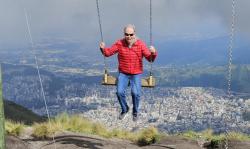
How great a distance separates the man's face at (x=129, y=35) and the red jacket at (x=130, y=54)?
0.22 m

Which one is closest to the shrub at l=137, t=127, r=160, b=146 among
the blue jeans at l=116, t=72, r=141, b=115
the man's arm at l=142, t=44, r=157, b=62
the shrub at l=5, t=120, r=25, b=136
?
the blue jeans at l=116, t=72, r=141, b=115

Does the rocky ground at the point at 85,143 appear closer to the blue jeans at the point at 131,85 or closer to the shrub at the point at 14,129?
the shrub at the point at 14,129

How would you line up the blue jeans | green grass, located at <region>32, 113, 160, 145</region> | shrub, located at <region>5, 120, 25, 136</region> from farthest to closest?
shrub, located at <region>5, 120, 25, 136</region>, green grass, located at <region>32, 113, 160, 145</region>, the blue jeans

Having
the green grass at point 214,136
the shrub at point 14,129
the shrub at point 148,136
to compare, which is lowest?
the green grass at point 214,136

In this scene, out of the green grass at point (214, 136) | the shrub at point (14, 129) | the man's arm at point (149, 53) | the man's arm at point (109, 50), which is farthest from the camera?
the green grass at point (214, 136)

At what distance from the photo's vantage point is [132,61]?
17672 mm

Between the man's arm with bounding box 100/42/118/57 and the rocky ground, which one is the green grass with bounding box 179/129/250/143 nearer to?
the rocky ground

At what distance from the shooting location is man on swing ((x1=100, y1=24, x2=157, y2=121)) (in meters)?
17.6

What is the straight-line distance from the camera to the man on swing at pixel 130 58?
17641 mm

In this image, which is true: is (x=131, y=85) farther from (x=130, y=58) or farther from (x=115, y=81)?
(x=130, y=58)

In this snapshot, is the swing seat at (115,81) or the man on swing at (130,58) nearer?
the man on swing at (130,58)

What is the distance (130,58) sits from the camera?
1766 cm

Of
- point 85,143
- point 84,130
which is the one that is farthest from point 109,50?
point 84,130

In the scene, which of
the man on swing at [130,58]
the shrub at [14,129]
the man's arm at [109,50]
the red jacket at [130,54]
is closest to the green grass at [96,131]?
the shrub at [14,129]
